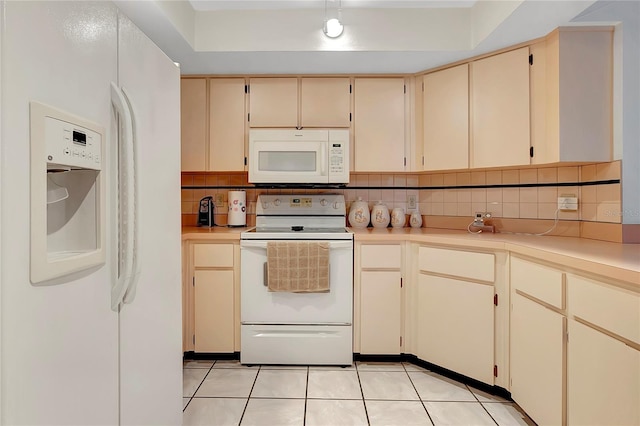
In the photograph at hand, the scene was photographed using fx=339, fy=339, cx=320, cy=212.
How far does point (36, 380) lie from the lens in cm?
66

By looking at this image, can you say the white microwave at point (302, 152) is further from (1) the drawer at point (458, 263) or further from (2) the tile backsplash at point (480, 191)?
(1) the drawer at point (458, 263)

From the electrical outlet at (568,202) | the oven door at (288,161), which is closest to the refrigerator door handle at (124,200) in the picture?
the oven door at (288,161)

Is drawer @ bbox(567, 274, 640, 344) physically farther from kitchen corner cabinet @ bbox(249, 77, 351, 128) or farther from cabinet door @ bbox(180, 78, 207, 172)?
cabinet door @ bbox(180, 78, 207, 172)

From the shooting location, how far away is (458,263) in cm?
196

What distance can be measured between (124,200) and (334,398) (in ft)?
4.95

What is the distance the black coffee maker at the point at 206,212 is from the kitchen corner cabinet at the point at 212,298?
48 cm

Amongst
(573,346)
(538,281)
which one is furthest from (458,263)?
(573,346)

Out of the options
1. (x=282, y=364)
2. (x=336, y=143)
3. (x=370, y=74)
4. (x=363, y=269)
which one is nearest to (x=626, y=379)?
(x=363, y=269)

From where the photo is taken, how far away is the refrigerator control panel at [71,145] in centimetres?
68

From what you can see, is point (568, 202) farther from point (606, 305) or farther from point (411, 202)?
point (606, 305)

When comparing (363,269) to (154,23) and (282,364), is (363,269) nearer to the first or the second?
(282,364)

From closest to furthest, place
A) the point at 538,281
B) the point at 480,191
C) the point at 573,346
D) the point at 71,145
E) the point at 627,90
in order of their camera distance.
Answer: the point at 71,145, the point at 573,346, the point at 538,281, the point at 627,90, the point at 480,191

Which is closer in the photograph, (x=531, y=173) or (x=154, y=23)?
(x=154, y=23)

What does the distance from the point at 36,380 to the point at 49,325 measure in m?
0.10
